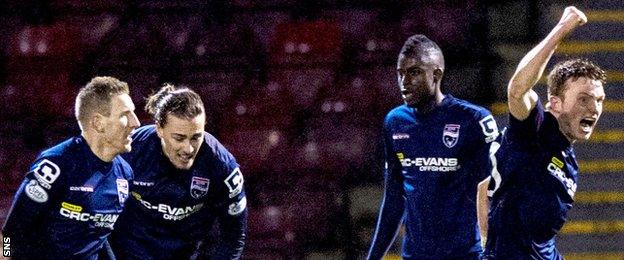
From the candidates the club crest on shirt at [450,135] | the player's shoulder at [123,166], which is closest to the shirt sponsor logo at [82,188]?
the player's shoulder at [123,166]

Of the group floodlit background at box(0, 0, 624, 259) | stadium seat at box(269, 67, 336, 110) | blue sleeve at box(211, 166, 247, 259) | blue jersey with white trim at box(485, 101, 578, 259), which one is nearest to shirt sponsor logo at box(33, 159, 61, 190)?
blue sleeve at box(211, 166, 247, 259)

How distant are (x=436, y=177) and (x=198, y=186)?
3.35 feet

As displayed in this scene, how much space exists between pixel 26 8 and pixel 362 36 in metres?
2.50

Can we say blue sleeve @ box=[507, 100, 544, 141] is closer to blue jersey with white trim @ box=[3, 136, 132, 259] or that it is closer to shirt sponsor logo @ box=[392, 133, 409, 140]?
shirt sponsor logo @ box=[392, 133, 409, 140]

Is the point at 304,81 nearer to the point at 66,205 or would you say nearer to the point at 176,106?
the point at 176,106

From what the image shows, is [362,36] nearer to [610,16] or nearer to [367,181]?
[367,181]

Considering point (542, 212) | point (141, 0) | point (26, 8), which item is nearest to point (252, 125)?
point (141, 0)

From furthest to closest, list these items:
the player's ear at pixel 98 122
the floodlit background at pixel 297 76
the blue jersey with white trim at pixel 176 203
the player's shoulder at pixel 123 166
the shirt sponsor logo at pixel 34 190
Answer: the floodlit background at pixel 297 76, the blue jersey with white trim at pixel 176 203, the player's shoulder at pixel 123 166, the player's ear at pixel 98 122, the shirt sponsor logo at pixel 34 190

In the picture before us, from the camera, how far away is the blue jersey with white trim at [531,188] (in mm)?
4105

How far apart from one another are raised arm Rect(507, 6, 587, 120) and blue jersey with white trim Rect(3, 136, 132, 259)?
1689mm

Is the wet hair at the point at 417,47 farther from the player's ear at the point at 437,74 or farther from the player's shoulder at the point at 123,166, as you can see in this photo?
the player's shoulder at the point at 123,166

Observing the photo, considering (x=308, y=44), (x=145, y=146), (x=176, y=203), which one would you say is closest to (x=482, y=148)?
(x=176, y=203)

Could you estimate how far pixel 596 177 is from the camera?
7047 mm

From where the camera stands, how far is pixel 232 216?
4824mm
